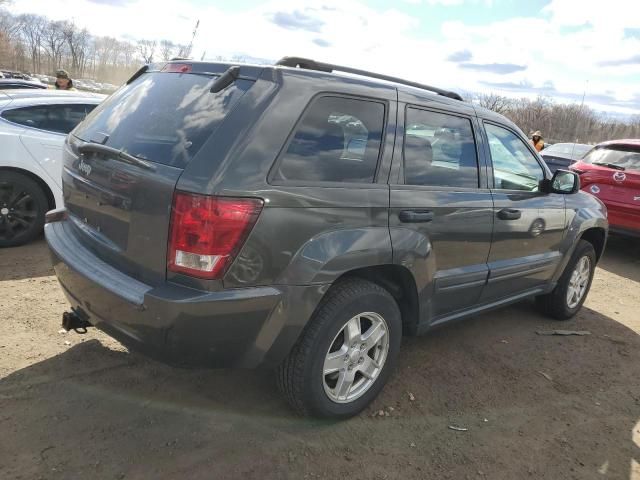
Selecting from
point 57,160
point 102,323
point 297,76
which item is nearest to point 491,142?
point 297,76

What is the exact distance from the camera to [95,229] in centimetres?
271

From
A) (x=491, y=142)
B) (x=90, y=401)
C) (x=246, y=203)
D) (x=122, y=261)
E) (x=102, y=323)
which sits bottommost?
(x=90, y=401)

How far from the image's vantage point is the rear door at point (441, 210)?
291 centimetres

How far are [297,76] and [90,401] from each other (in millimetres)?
2070

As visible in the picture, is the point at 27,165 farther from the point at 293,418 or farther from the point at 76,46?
the point at 76,46

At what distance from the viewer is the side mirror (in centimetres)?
412

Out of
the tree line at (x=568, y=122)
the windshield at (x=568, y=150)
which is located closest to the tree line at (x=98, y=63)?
the tree line at (x=568, y=122)

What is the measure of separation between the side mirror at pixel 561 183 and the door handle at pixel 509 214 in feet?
1.81

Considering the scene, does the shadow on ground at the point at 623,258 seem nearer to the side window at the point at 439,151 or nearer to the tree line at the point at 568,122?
the side window at the point at 439,151

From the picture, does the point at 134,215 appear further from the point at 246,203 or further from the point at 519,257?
the point at 519,257

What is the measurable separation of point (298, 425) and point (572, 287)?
323cm

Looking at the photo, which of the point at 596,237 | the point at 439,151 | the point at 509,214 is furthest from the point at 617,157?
the point at 439,151

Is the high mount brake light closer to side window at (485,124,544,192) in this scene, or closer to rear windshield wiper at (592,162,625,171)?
side window at (485,124,544,192)

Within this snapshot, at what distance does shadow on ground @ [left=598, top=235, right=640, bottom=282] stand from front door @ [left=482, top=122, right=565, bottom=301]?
316 cm
